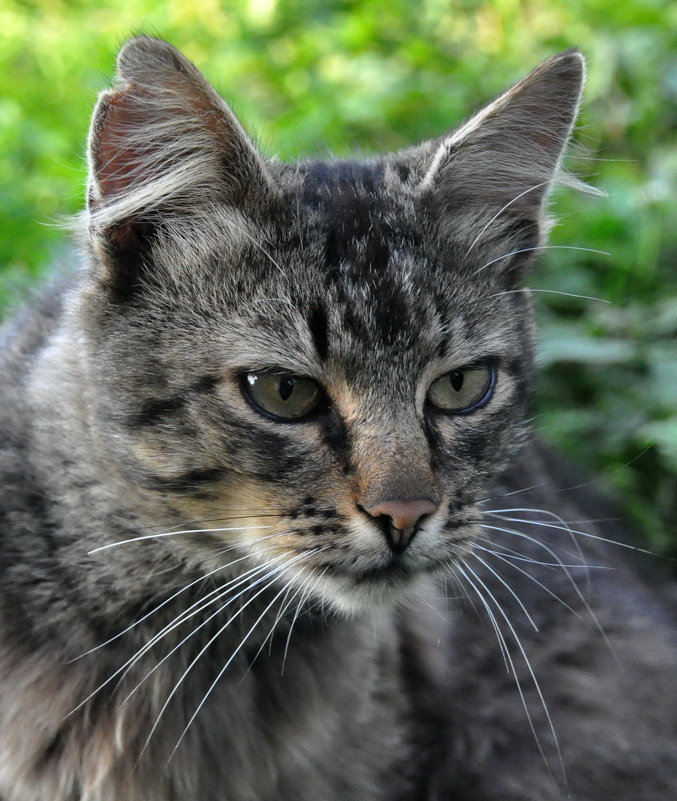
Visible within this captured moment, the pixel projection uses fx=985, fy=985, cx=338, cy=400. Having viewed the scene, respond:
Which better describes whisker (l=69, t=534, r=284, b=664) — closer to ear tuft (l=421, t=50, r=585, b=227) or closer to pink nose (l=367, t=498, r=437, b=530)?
pink nose (l=367, t=498, r=437, b=530)

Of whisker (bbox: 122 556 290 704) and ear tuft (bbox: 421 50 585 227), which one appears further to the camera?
ear tuft (bbox: 421 50 585 227)

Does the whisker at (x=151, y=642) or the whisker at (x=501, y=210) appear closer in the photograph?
the whisker at (x=151, y=642)

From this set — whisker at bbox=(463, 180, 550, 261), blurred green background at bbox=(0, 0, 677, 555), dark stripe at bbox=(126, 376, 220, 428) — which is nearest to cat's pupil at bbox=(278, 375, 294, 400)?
dark stripe at bbox=(126, 376, 220, 428)

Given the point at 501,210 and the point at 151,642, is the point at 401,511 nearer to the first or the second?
the point at 151,642

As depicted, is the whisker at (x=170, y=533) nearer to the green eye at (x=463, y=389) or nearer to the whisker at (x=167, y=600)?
the whisker at (x=167, y=600)

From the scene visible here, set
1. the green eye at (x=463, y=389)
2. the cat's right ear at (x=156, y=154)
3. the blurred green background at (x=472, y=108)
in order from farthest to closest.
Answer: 1. the blurred green background at (x=472, y=108)
2. the green eye at (x=463, y=389)
3. the cat's right ear at (x=156, y=154)

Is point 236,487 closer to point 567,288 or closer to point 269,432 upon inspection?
point 269,432

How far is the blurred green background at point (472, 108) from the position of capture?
330 centimetres

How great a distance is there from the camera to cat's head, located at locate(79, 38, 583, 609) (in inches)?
71.4

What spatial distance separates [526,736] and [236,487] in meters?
1.22

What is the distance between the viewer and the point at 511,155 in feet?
7.22

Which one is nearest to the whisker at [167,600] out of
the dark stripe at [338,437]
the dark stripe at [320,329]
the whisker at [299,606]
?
the whisker at [299,606]

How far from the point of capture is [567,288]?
11.9 ft

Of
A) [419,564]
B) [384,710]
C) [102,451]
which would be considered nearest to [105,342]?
[102,451]
